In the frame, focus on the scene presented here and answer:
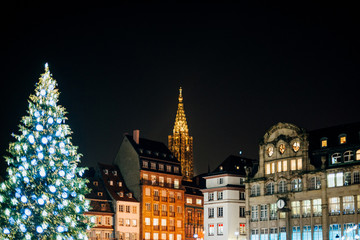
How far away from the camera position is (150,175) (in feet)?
389

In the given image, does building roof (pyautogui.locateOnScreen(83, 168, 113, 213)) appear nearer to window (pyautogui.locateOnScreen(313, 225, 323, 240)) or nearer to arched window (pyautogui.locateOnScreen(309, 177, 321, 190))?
arched window (pyautogui.locateOnScreen(309, 177, 321, 190))

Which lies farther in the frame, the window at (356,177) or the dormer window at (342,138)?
the dormer window at (342,138)

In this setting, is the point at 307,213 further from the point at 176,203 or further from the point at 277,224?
the point at 176,203

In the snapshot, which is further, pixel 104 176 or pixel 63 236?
pixel 104 176

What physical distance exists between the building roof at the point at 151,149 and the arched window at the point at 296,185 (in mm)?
37033

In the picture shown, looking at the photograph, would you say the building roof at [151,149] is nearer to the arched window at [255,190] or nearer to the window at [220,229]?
the window at [220,229]

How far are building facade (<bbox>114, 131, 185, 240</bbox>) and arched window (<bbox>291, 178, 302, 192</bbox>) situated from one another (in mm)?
35098

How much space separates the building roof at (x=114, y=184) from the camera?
367ft

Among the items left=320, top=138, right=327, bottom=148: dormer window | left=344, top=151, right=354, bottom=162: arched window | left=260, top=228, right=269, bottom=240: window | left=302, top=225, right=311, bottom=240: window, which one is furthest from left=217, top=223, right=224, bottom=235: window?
left=344, top=151, right=354, bottom=162: arched window

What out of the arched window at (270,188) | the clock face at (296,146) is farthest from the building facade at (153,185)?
the clock face at (296,146)

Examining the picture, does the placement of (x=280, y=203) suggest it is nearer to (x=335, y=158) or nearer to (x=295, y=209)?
(x=295, y=209)

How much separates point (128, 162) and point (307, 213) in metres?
43.2

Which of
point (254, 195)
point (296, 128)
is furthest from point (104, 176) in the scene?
point (296, 128)

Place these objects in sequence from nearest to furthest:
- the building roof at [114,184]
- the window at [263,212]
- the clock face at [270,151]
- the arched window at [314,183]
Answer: the arched window at [314,183]
the window at [263,212]
the clock face at [270,151]
the building roof at [114,184]
